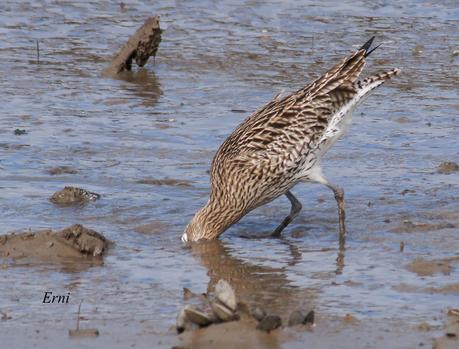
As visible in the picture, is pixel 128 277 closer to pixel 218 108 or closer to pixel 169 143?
pixel 169 143

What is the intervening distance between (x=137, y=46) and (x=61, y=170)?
11.5ft

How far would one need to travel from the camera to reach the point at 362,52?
32.6ft

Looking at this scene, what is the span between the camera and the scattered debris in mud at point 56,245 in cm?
861

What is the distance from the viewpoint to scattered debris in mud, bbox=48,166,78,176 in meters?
10.8

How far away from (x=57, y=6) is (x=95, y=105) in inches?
171

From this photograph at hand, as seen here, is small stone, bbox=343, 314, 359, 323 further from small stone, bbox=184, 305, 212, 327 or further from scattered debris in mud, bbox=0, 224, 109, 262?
scattered debris in mud, bbox=0, 224, 109, 262

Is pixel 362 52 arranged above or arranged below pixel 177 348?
above

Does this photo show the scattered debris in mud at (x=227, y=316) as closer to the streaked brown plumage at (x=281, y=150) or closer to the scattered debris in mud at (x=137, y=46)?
the streaked brown plumage at (x=281, y=150)

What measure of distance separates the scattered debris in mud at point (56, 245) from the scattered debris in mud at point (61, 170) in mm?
2056

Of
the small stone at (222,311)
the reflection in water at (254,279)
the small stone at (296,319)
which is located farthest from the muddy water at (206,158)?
the small stone at (296,319)

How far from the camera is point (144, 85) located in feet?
45.1

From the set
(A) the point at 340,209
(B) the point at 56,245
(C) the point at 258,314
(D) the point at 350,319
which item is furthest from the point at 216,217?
(C) the point at 258,314

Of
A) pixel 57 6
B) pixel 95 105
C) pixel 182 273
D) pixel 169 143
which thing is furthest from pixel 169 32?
pixel 182 273

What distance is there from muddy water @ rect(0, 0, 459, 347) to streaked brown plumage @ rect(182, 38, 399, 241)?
0.80ft
